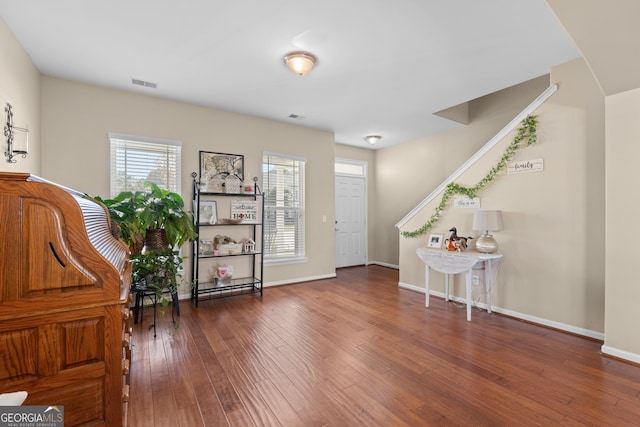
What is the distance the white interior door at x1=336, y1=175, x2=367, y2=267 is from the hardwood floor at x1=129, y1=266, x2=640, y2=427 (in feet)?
9.29

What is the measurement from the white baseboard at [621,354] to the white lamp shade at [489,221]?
4.35 feet

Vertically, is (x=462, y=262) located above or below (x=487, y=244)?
below

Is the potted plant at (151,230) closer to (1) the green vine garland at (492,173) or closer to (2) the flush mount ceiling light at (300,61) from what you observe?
(2) the flush mount ceiling light at (300,61)

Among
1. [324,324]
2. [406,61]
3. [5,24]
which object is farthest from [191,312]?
[406,61]

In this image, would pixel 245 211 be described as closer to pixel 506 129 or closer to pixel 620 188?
pixel 506 129

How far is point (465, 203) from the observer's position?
3.70 m

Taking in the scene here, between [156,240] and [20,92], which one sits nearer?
[20,92]

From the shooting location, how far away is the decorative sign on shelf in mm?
4094

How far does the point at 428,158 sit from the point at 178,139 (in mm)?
4310

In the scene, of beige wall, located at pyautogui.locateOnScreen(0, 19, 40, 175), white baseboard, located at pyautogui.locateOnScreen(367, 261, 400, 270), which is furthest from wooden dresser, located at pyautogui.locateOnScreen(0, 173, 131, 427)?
white baseboard, located at pyautogui.locateOnScreen(367, 261, 400, 270)

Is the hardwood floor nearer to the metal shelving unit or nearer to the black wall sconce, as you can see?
the metal shelving unit

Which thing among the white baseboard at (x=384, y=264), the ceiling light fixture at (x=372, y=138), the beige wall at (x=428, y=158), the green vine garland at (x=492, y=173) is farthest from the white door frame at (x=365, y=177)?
the green vine garland at (x=492, y=173)

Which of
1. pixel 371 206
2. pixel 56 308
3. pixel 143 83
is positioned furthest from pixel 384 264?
pixel 56 308

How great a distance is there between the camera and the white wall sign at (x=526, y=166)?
3.05 metres
